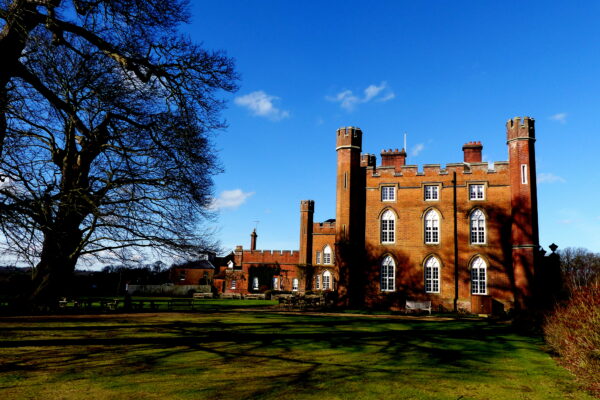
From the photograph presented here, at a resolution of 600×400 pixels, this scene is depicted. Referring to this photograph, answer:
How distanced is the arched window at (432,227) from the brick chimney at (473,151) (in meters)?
4.97

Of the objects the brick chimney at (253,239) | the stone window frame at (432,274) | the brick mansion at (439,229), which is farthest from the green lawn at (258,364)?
the brick chimney at (253,239)

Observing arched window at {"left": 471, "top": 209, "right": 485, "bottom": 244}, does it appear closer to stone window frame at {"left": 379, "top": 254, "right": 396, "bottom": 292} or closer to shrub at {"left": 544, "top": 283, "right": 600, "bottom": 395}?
stone window frame at {"left": 379, "top": 254, "right": 396, "bottom": 292}

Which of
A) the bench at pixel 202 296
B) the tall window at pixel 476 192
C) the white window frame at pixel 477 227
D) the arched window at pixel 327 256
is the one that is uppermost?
the tall window at pixel 476 192

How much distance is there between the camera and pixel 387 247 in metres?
31.8

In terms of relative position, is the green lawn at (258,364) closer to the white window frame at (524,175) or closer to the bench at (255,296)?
the white window frame at (524,175)

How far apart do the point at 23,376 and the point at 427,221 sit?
26.9 metres

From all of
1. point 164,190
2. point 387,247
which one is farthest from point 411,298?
point 164,190

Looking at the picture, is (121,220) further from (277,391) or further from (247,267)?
(247,267)

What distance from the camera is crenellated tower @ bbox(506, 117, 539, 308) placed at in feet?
91.2

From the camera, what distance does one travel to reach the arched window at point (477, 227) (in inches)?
1200

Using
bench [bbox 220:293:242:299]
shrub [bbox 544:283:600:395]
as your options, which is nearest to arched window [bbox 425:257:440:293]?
bench [bbox 220:293:242:299]

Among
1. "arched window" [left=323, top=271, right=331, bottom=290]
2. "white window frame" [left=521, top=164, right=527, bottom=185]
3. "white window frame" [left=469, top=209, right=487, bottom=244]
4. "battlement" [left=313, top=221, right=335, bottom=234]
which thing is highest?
"white window frame" [left=521, top=164, right=527, bottom=185]

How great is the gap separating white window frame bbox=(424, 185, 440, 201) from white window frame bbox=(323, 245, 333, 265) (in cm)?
1616

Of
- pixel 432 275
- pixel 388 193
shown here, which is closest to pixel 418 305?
pixel 432 275
